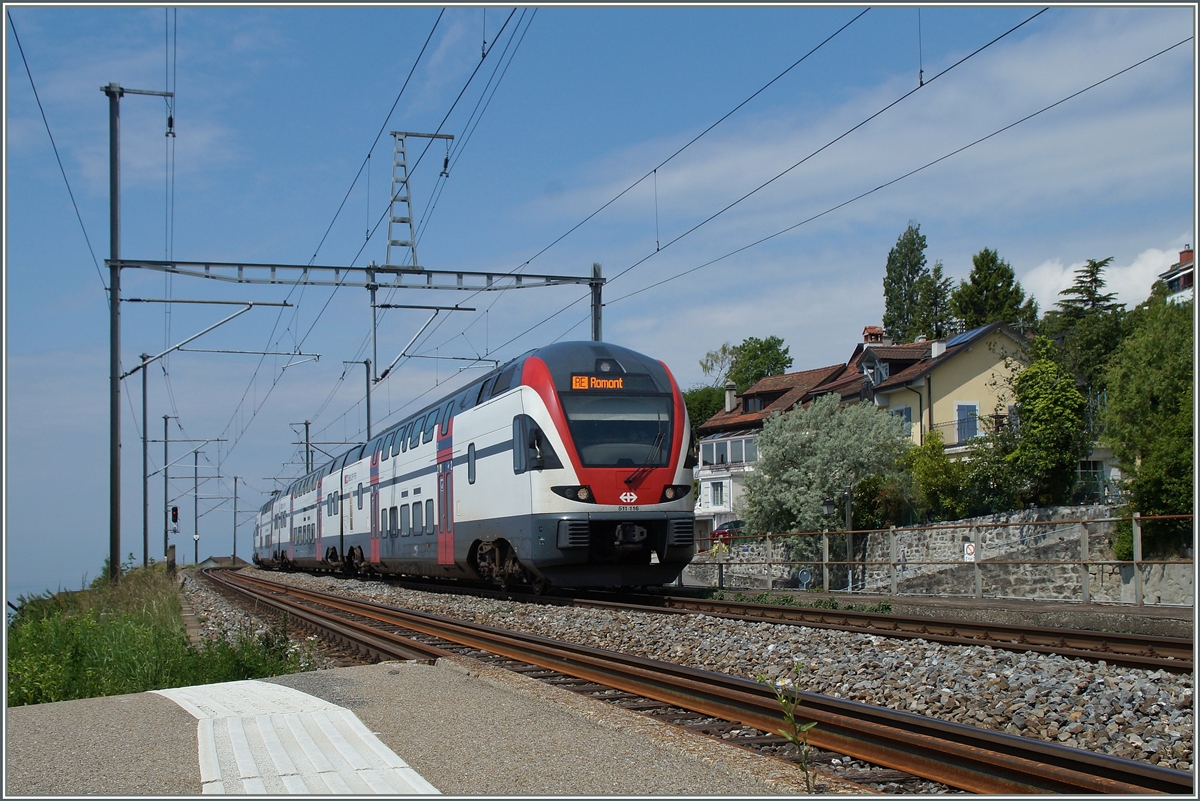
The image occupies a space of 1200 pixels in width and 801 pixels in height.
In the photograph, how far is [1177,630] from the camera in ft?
39.2

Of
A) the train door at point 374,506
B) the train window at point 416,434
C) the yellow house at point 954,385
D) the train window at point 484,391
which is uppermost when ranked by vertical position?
the yellow house at point 954,385

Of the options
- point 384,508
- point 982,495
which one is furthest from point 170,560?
point 982,495

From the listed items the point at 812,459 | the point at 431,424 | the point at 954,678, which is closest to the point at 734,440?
the point at 812,459

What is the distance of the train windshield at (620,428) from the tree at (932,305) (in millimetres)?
72073

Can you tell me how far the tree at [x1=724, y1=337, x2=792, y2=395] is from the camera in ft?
307

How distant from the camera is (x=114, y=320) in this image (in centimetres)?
2286

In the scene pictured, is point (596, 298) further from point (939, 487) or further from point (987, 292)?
point (987, 292)

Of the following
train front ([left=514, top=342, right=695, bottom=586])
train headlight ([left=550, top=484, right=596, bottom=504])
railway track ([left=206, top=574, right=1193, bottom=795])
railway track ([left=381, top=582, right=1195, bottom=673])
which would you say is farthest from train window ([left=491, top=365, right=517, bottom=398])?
railway track ([left=206, top=574, right=1193, bottom=795])

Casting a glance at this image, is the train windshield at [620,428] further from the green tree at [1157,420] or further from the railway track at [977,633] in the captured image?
the green tree at [1157,420]

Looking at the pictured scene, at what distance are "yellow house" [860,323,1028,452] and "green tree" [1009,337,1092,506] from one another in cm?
1138

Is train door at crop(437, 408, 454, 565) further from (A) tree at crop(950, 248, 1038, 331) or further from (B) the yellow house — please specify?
(A) tree at crop(950, 248, 1038, 331)

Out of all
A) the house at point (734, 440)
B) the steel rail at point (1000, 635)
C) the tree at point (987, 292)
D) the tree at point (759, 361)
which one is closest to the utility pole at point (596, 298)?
the steel rail at point (1000, 635)

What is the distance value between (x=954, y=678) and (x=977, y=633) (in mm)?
3666

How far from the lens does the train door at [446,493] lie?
20750 millimetres
